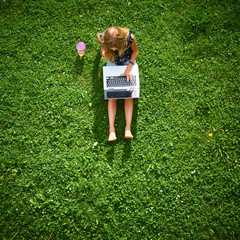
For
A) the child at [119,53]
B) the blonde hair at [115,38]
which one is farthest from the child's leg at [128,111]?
the blonde hair at [115,38]

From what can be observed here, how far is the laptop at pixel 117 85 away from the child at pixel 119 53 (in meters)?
0.11

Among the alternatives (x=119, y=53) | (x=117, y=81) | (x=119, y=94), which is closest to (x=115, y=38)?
(x=119, y=53)

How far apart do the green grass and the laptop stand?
556mm

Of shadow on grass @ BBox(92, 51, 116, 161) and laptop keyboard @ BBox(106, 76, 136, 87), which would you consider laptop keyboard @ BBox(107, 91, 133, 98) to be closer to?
laptop keyboard @ BBox(106, 76, 136, 87)

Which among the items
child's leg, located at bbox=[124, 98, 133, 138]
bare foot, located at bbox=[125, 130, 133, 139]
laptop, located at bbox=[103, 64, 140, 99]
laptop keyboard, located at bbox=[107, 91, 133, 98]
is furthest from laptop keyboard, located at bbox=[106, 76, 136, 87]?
bare foot, located at bbox=[125, 130, 133, 139]

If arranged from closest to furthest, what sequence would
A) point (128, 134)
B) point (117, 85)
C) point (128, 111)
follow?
point (117, 85), point (128, 134), point (128, 111)

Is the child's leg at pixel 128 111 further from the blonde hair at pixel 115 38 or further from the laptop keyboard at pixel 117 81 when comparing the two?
the blonde hair at pixel 115 38

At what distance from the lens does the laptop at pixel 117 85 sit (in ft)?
12.1

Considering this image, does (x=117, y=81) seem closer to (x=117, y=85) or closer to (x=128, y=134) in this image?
(x=117, y=85)

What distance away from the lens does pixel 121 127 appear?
13.6ft

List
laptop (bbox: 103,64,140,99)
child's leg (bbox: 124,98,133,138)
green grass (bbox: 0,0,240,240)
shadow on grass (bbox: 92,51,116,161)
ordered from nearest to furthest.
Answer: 1. laptop (bbox: 103,64,140,99)
2. green grass (bbox: 0,0,240,240)
3. child's leg (bbox: 124,98,133,138)
4. shadow on grass (bbox: 92,51,116,161)

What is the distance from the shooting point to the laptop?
369 cm

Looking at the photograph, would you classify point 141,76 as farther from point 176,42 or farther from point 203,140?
point 203,140

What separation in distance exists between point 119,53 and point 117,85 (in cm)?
60
